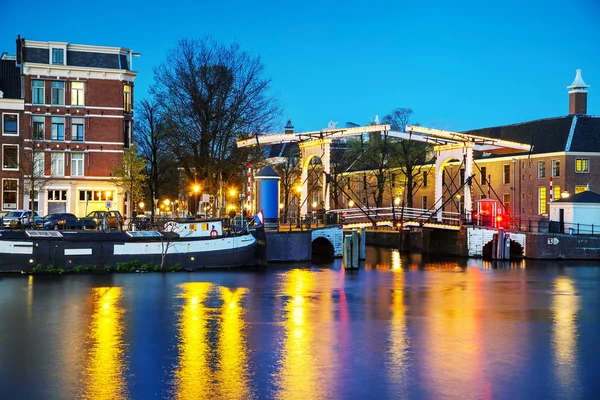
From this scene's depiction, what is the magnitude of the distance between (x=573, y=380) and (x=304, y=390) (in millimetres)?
5081

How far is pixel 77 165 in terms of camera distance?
59.5 metres

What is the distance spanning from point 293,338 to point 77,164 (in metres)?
44.3

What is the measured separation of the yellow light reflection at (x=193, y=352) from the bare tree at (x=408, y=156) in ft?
135

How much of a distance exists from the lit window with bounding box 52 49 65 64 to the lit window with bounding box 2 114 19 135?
4.83 meters

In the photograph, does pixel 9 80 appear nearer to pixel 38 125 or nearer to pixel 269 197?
pixel 38 125

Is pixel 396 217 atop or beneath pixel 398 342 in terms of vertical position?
atop

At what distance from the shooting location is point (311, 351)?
1712cm

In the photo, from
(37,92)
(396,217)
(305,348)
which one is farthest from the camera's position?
(37,92)

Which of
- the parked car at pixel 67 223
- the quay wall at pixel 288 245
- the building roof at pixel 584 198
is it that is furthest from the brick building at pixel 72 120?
the building roof at pixel 584 198

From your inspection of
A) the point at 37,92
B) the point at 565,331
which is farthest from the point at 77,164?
the point at 565,331

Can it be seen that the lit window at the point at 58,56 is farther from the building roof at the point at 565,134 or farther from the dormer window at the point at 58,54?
Answer: the building roof at the point at 565,134

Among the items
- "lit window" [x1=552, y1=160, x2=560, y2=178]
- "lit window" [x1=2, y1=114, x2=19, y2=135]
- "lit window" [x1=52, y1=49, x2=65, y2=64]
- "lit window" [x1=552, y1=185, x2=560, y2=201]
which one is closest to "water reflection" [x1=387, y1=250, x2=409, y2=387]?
"lit window" [x1=552, y1=185, x2=560, y2=201]

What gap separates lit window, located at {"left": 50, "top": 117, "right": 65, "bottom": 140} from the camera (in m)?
58.7

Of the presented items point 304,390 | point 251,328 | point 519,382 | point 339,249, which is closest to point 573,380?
point 519,382
